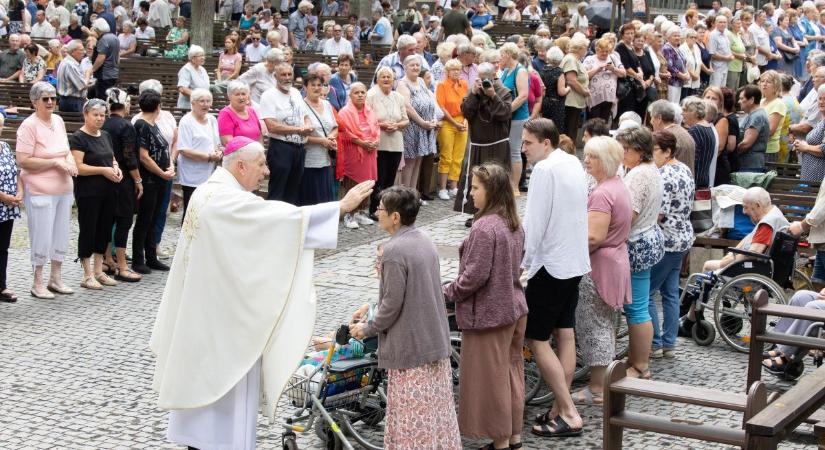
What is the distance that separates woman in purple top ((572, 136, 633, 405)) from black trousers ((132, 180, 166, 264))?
4.96 m

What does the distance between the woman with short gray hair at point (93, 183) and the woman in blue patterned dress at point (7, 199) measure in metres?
0.56

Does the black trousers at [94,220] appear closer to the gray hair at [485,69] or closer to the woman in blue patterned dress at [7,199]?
the woman in blue patterned dress at [7,199]

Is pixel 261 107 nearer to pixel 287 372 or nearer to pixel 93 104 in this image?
pixel 93 104

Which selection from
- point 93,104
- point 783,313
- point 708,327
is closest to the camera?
point 783,313

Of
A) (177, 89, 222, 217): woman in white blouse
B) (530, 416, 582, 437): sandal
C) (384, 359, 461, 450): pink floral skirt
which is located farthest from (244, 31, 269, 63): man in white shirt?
(384, 359, 461, 450): pink floral skirt

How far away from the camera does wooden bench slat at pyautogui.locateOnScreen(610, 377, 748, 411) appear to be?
5.22 meters

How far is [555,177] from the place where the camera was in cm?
753

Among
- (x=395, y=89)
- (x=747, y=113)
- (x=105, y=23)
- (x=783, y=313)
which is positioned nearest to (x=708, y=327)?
(x=783, y=313)

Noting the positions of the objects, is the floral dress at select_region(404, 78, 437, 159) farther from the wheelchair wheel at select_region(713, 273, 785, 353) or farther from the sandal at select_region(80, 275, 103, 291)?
the wheelchair wheel at select_region(713, 273, 785, 353)

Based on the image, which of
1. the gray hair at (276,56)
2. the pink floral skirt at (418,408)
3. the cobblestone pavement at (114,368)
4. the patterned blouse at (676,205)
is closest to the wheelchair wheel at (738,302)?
the cobblestone pavement at (114,368)

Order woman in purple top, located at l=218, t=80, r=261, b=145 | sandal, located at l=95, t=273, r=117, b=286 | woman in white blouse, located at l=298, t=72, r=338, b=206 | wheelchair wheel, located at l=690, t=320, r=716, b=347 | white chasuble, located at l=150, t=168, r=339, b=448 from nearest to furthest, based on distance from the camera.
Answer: white chasuble, located at l=150, t=168, r=339, b=448, wheelchair wheel, located at l=690, t=320, r=716, b=347, sandal, located at l=95, t=273, r=117, b=286, woman in purple top, located at l=218, t=80, r=261, b=145, woman in white blouse, located at l=298, t=72, r=338, b=206

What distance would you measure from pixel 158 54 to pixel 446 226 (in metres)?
14.6

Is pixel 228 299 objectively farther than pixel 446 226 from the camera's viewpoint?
No

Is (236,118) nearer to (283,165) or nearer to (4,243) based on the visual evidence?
(283,165)
